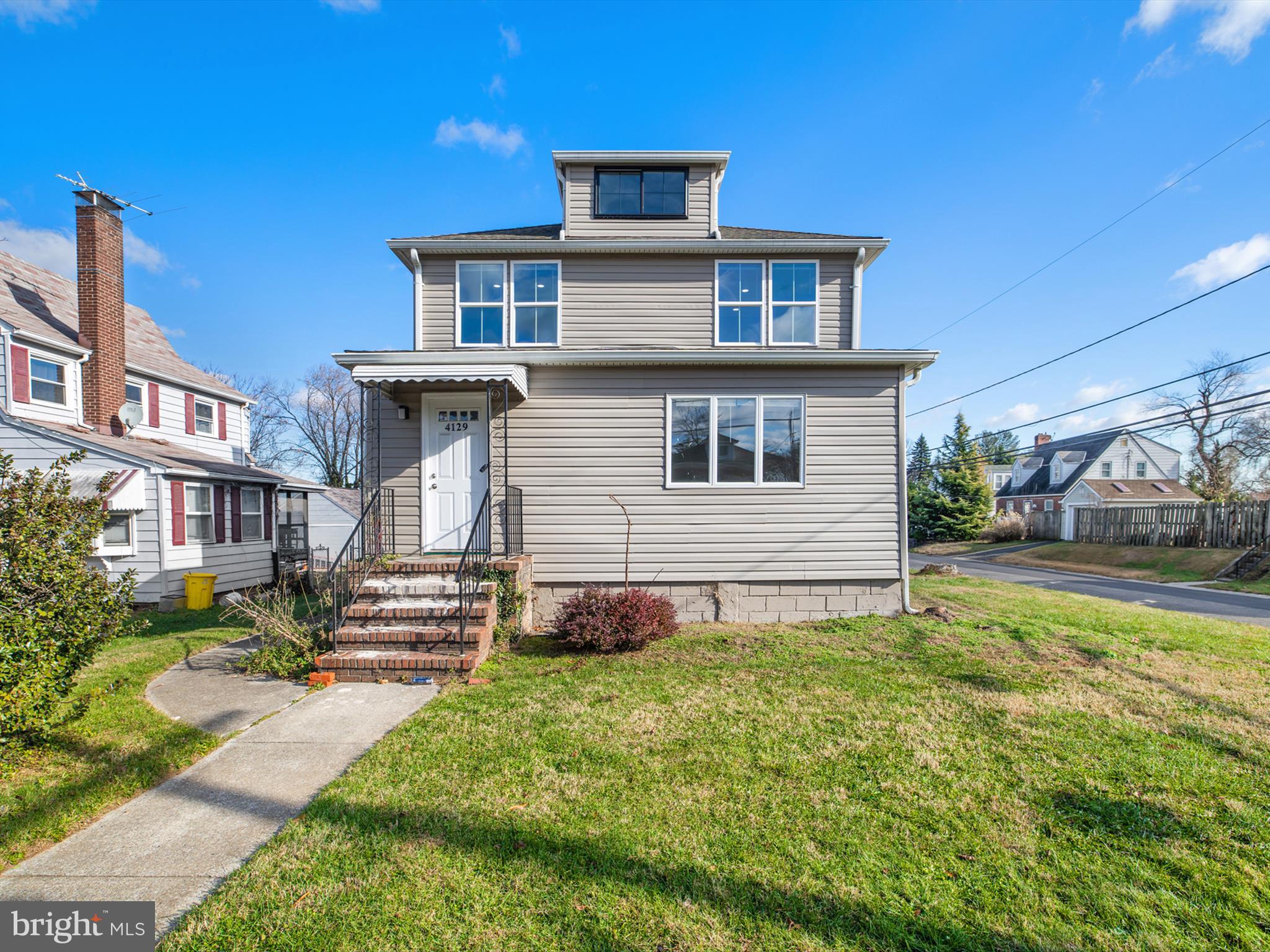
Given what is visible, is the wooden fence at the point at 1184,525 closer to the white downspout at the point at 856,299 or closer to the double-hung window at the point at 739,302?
the white downspout at the point at 856,299

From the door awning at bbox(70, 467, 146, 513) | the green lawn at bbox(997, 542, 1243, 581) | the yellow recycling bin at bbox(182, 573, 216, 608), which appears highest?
the door awning at bbox(70, 467, 146, 513)

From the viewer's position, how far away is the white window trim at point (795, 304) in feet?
30.6

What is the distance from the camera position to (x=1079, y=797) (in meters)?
3.54

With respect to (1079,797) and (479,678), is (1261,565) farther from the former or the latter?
(479,678)

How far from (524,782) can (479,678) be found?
95.5 inches

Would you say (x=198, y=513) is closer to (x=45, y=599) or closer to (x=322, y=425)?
(x=45, y=599)

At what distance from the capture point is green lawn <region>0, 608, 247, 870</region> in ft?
10.5

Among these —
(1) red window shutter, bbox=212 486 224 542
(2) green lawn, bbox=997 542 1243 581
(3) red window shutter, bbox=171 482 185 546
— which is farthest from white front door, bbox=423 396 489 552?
(2) green lawn, bbox=997 542 1243 581

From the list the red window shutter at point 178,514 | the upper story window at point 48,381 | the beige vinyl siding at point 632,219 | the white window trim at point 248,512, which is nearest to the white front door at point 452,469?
the beige vinyl siding at point 632,219

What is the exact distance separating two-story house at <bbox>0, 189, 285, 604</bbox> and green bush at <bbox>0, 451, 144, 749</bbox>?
21.2 feet

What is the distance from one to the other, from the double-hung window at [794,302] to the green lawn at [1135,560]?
55.7 feet

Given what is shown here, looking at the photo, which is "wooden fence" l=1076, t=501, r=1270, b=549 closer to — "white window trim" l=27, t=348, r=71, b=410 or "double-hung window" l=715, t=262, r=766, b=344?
"double-hung window" l=715, t=262, r=766, b=344

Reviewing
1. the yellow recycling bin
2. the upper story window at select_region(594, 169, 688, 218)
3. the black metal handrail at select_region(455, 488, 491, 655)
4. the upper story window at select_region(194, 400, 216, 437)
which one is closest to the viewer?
the black metal handrail at select_region(455, 488, 491, 655)

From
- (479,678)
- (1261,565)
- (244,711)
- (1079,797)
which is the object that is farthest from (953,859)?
(1261,565)
